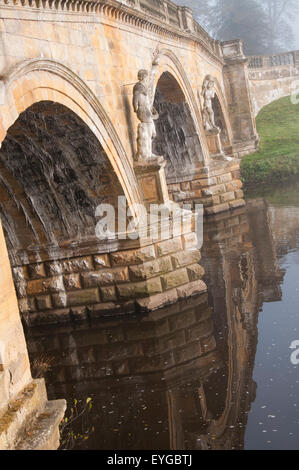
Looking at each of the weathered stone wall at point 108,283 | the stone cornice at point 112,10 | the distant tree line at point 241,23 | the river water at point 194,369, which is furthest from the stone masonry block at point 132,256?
the distant tree line at point 241,23

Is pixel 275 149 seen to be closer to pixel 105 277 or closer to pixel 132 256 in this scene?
pixel 132 256

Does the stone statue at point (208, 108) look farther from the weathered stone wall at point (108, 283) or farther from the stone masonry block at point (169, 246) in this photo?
the stone masonry block at point (169, 246)

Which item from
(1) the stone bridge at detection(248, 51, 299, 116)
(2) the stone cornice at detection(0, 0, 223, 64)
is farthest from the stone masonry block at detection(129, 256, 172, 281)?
(1) the stone bridge at detection(248, 51, 299, 116)

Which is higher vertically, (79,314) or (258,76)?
(258,76)

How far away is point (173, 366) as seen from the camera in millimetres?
8312

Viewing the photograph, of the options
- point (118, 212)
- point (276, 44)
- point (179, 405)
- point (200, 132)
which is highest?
point (276, 44)

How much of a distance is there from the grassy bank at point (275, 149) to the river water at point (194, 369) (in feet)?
39.6

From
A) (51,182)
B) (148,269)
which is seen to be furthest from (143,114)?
(148,269)

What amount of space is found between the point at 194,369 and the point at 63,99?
4218 mm

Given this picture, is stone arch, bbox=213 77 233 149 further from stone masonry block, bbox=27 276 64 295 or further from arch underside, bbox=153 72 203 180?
stone masonry block, bbox=27 276 64 295

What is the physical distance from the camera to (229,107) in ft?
95.5
